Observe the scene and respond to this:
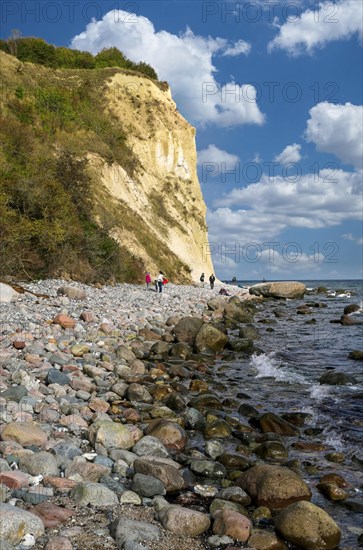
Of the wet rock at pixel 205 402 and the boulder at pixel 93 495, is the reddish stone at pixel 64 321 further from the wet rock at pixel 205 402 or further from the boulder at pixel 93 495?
the boulder at pixel 93 495

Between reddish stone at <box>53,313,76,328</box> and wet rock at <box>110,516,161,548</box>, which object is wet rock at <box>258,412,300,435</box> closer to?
wet rock at <box>110,516,161,548</box>

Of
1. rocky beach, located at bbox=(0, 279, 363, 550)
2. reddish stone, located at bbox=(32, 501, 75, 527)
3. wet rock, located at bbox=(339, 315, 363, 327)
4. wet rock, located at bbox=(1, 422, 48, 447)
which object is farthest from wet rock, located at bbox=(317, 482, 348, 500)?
wet rock, located at bbox=(339, 315, 363, 327)

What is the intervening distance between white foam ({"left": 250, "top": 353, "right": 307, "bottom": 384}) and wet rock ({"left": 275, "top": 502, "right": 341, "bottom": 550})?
22.1 feet

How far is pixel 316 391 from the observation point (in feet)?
33.8

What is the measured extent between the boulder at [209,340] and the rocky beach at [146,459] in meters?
2.08

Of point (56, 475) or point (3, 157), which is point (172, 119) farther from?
point (56, 475)

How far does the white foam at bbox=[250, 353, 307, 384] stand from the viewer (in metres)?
11.7

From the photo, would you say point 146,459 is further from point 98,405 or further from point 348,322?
point 348,322

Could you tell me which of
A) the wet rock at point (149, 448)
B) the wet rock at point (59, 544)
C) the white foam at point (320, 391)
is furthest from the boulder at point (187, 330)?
the wet rock at point (59, 544)

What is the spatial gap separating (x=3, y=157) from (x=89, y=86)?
23690 millimetres

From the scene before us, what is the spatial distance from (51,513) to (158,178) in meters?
44.0

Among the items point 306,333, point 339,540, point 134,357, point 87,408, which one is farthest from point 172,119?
point 339,540

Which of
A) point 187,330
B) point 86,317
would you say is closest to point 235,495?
point 86,317

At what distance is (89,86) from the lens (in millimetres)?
44781
